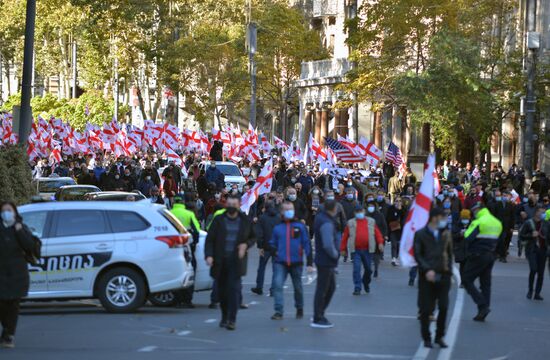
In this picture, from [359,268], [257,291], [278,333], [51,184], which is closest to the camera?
[278,333]

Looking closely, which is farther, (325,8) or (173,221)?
(325,8)

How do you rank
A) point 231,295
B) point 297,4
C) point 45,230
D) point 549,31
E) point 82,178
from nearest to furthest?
point 231,295
point 45,230
point 82,178
point 549,31
point 297,4

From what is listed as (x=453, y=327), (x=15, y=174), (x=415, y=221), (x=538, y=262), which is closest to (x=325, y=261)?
(x=415, y=221)

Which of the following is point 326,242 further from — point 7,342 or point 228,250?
point 7,342

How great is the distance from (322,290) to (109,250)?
2.94 meters

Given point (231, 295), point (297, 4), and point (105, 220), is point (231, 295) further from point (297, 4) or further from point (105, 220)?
point (297, 4)

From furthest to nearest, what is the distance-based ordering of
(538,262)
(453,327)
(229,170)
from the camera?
(229,170) → (538,262) → (453,327)

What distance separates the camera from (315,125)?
84.1 m

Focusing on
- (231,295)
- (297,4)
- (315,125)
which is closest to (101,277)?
(231,295)

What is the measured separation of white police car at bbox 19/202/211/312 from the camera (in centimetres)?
1817

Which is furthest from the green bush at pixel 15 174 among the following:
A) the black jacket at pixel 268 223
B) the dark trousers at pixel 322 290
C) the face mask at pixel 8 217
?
the face mask at pixel 8 217

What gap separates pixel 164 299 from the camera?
64.5 ft

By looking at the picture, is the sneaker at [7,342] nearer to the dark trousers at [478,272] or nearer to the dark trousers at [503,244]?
the dark trousers at [478,272]

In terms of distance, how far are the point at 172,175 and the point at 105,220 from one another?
2107 centimetres
